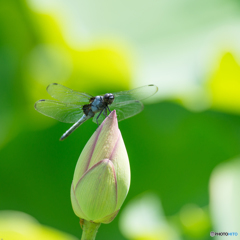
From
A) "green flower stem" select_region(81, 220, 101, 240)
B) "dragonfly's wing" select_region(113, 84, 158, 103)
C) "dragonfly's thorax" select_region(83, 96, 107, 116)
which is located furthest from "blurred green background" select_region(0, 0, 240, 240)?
"green flower stem" select_region(81, 220, 101, 240)

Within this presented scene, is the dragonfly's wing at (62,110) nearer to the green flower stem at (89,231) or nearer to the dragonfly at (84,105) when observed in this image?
the dragonfly at (84,105)

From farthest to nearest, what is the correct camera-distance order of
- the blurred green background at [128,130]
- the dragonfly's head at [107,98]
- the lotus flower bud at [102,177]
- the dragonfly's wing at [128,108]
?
the blurred green background at [128,130]
the dragonfly's wing at [128,108]
the dragonfly's head at [107,98]
the lotus flower bud at [102,177]

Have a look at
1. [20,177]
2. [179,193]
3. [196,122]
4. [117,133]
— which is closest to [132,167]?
[179,193]

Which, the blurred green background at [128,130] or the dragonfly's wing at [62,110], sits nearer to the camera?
the dragonfly's wing at [62,110]

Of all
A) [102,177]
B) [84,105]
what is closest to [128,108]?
[84,105]

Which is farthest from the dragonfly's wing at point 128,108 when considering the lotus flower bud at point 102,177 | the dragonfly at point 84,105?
the lotus flower bud at point 102,177
